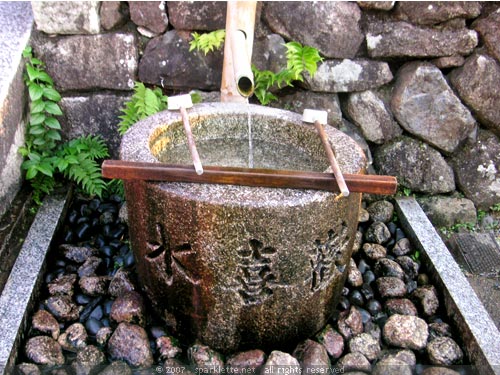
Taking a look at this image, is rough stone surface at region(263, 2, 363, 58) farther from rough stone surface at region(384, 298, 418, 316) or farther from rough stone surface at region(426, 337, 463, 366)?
rough stone surface at region(426, 337, 463, 366)

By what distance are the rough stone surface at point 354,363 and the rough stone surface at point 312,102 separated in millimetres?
1795

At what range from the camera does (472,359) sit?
8.68ft

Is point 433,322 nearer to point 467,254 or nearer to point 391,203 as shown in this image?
point 467,254

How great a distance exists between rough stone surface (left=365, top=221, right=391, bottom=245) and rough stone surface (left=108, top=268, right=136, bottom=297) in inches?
66.1

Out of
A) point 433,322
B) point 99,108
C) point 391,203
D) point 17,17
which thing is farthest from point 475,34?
point 17,17

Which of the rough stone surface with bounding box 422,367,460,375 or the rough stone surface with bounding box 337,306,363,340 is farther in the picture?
the rough stone surface with bounding box 337,306,363,340

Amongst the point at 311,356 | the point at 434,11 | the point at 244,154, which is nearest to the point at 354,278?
the point at 311,356

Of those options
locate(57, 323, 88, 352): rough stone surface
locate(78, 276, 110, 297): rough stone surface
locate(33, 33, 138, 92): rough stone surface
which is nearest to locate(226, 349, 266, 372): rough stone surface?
locate(57, 323, 88, 352): rough stone surface

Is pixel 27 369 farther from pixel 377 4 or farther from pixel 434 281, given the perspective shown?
pixel 377 4

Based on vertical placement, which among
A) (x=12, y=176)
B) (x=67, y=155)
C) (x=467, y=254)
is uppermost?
(x=67, y=155)

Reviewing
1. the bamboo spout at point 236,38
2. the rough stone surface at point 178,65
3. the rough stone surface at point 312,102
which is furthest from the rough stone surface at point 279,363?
the rough stone surface at point 178,65

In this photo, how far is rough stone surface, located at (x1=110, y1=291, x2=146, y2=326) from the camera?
8.87 ft

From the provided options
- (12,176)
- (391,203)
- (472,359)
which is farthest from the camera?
(391,203)

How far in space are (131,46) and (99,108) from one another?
53cm
